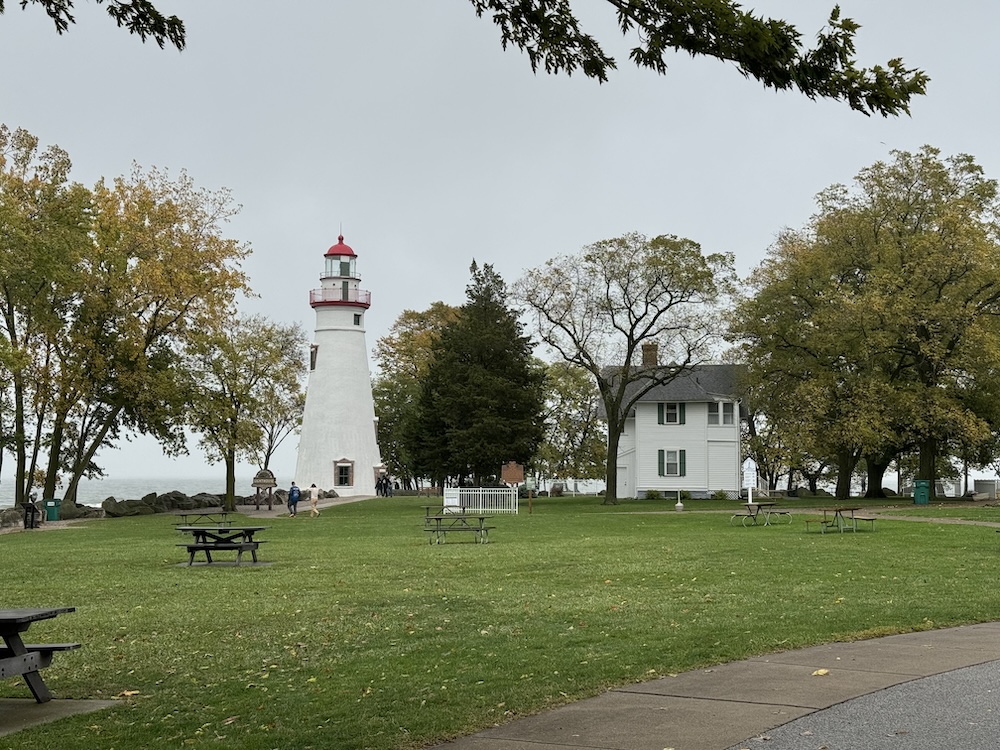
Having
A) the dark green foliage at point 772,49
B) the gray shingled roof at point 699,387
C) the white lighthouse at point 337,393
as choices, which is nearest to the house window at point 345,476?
the white lighthouse at point 337,393

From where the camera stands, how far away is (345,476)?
66.4 meters

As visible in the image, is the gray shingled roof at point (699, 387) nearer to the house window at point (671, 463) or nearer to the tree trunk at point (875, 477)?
the house window at point (671, 463)

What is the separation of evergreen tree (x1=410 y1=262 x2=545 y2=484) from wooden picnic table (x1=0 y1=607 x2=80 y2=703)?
45838mm

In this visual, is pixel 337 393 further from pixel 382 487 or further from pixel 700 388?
pixel 700 388

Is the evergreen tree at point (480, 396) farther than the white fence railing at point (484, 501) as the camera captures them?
Yes

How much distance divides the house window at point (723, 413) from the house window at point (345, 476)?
2111 centimetres

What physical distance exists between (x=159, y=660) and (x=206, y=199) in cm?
4119

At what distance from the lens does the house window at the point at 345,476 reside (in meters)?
66.3

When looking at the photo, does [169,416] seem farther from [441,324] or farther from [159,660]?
[159,660]

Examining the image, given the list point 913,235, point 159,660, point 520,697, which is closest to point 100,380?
point 913,235

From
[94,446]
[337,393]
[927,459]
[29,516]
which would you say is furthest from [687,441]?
[29,516]

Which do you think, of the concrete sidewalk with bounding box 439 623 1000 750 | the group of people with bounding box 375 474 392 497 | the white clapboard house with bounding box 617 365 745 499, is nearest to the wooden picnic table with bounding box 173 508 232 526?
the group of people with bounding box 375 474 392 497

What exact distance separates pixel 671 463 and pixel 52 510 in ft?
97.6

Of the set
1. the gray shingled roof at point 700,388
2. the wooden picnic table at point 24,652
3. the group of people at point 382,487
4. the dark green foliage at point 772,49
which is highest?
the gray shingled roof at point 700,388
